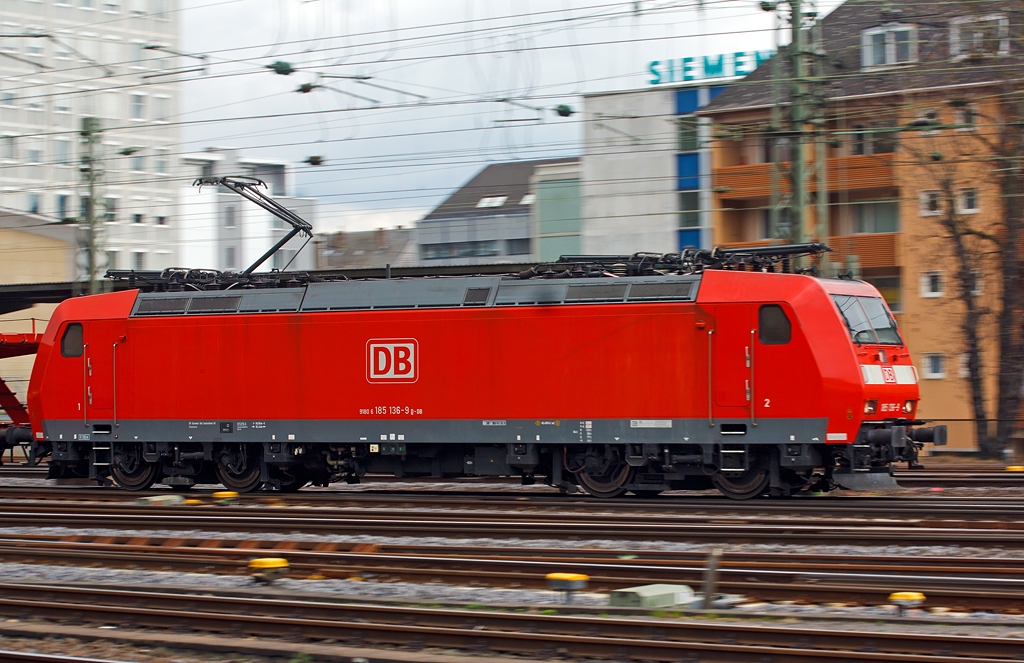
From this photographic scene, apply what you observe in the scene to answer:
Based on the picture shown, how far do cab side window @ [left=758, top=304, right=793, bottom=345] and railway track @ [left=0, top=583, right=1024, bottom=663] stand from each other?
786 centimetres

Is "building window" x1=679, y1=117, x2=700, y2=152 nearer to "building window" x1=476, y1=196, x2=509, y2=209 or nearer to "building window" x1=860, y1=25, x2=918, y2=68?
"building window" x1=860, y1=25, x2=918, y2=68

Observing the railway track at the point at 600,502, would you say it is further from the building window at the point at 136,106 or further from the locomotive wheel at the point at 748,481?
the building window at the point at 136,106

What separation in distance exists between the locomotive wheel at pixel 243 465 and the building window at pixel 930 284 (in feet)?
82.3

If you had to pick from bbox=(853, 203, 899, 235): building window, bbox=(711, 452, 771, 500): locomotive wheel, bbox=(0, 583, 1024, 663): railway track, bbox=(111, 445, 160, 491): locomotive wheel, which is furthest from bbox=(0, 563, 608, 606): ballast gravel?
bbox=(853, 203, 899, 235): building window

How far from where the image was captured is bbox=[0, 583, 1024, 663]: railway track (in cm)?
723

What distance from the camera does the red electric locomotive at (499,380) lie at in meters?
15.5

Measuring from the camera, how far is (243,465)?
1916 centimetres

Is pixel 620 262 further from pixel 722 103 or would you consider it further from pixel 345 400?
pixel 722 103

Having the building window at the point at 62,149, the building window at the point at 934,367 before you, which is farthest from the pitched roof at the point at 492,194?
the building window at the point at 934,367

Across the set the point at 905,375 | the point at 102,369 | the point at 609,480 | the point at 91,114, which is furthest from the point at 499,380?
the point at 91,114

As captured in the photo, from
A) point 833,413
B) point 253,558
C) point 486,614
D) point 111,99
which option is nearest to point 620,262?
point 833,413

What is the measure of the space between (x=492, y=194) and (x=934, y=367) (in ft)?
139

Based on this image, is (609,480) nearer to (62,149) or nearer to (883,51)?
(883,51)

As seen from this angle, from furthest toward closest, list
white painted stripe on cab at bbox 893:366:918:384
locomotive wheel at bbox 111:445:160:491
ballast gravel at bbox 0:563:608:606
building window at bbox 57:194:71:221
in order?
building window at bbox 57:194:71:221
locomotive wheel at bbox 111:445:160:491
white painted stripe on cab at bbox 893:366:918:384
ballast gravel at bbox 0:563:608:606
